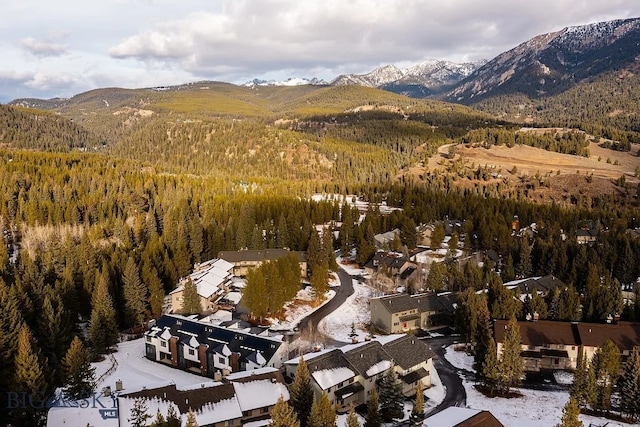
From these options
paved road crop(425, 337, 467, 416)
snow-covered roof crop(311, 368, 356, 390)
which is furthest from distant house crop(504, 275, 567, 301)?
snow-covered roof crop(311, 368, 356, 390)

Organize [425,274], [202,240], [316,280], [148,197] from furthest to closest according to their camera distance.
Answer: [148,197], [202,240], [425,274], [316,280]

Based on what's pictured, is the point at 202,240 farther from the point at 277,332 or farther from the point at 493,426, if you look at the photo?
the point at 493,426

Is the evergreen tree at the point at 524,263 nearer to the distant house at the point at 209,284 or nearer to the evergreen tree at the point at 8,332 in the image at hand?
the distant house at the point at 209,284

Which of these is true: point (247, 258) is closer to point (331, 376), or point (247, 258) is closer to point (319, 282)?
point (319, 282)

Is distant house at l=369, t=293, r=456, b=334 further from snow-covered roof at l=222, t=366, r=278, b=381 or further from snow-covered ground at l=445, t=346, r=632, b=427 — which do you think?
snow-covered roof at l=222, t=366, r=278, b=381

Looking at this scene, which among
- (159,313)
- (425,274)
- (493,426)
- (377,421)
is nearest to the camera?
(493,426)

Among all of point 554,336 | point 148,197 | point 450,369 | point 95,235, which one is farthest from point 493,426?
point 148,197
